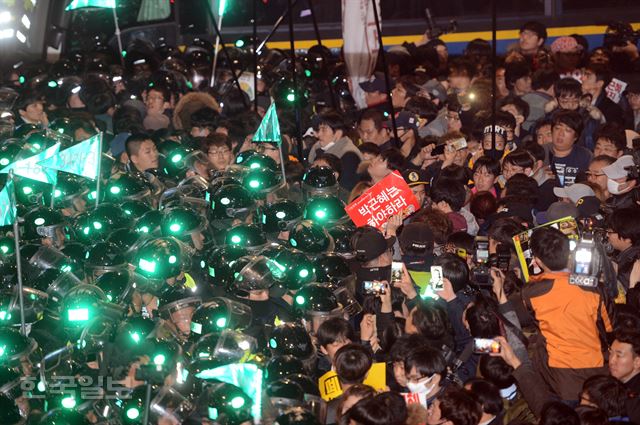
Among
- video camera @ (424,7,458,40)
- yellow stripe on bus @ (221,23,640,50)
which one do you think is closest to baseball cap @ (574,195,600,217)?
video camera @ (424,7,458,40)

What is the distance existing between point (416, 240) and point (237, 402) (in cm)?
266

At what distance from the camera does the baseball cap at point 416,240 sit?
11203mm

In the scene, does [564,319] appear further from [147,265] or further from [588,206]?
[147,265]

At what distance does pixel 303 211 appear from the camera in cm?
1250

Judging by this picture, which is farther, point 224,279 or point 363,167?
point 363,167

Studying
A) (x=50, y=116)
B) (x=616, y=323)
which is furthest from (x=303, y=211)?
(x=50, y=116)

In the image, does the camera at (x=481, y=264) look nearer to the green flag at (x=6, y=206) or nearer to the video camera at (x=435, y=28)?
the green flag at (x=6, y=206)

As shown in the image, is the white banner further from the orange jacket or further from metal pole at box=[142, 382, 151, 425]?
metal pole at box=[142, 382, 151, 425]

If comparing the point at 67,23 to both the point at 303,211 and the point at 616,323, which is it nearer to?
the point at 303,211

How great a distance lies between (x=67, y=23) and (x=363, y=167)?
305 inches

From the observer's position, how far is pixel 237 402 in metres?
9.28

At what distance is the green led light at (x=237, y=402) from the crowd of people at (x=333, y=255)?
0.13 feet

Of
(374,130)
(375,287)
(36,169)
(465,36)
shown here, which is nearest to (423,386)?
(375,287)

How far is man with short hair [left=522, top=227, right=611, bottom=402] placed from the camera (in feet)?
31.3
